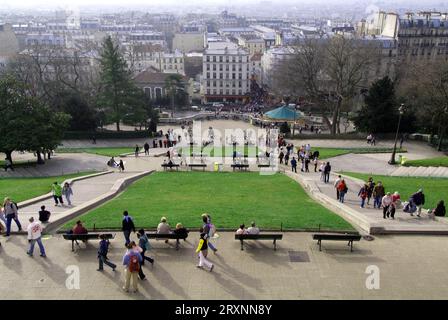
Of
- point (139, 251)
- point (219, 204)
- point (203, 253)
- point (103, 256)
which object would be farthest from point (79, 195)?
point (203, 253)

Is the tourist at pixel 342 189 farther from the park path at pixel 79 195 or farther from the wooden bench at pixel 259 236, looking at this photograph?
the park path at pixel 79 195

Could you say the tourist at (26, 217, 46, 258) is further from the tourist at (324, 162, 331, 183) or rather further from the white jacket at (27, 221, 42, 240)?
the tourist at (324, 162, 331, 183)

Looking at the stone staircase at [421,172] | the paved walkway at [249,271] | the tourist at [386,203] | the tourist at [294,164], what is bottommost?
the stone staircase at [421,172]

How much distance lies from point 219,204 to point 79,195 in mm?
8507

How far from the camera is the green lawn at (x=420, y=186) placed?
75.0 feet

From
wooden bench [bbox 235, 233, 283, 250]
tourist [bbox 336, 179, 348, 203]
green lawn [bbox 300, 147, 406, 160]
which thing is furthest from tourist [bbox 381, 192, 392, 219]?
green lawn [bbox 300, 147, 406, 160]

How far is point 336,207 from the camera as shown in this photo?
70.0ft

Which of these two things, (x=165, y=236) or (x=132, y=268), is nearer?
(x=132, y=268)

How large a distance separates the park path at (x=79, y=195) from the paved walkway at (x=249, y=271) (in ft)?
10.4

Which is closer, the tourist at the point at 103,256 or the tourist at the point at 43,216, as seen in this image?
the tourist at the point at 103,256

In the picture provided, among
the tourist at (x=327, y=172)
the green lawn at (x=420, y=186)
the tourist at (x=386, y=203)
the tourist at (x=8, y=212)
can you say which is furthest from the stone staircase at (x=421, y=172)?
the tourist at (x=8, y=212)

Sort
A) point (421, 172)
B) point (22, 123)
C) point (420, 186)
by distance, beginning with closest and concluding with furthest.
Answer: point (420, 186) → point (421, 172) → point (22, 123)

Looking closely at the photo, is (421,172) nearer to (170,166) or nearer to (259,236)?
(170,166)

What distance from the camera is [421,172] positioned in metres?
32.1
